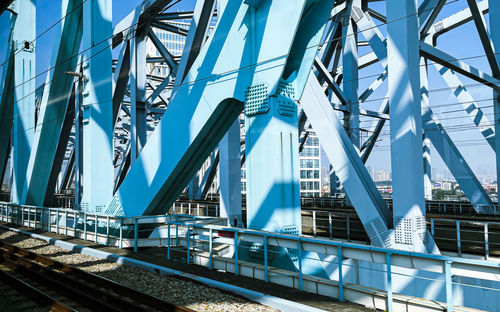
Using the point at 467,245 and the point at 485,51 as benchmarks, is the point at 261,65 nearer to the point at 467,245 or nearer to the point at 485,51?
the point at 467,245

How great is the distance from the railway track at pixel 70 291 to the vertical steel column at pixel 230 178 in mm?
7602

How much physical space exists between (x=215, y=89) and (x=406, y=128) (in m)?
5.00

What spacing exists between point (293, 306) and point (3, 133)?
29.9 meters

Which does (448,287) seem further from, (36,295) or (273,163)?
(36,295)

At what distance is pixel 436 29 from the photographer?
2266 cm

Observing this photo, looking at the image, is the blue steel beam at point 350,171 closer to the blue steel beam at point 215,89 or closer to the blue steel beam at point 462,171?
the blue steel beam at point 215,89

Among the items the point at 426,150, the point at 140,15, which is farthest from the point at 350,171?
the point at 426,150

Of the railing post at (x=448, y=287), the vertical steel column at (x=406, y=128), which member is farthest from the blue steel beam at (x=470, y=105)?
the railing post at (x=448, y=287)

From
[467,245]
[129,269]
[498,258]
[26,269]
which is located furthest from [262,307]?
[467,245]

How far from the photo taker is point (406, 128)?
9797 mm

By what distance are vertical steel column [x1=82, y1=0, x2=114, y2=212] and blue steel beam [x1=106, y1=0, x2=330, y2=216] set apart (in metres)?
2.77

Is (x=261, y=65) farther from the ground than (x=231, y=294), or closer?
farther from the ground

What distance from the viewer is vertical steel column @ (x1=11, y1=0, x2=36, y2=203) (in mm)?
22953

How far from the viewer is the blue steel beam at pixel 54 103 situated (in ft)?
54.3
